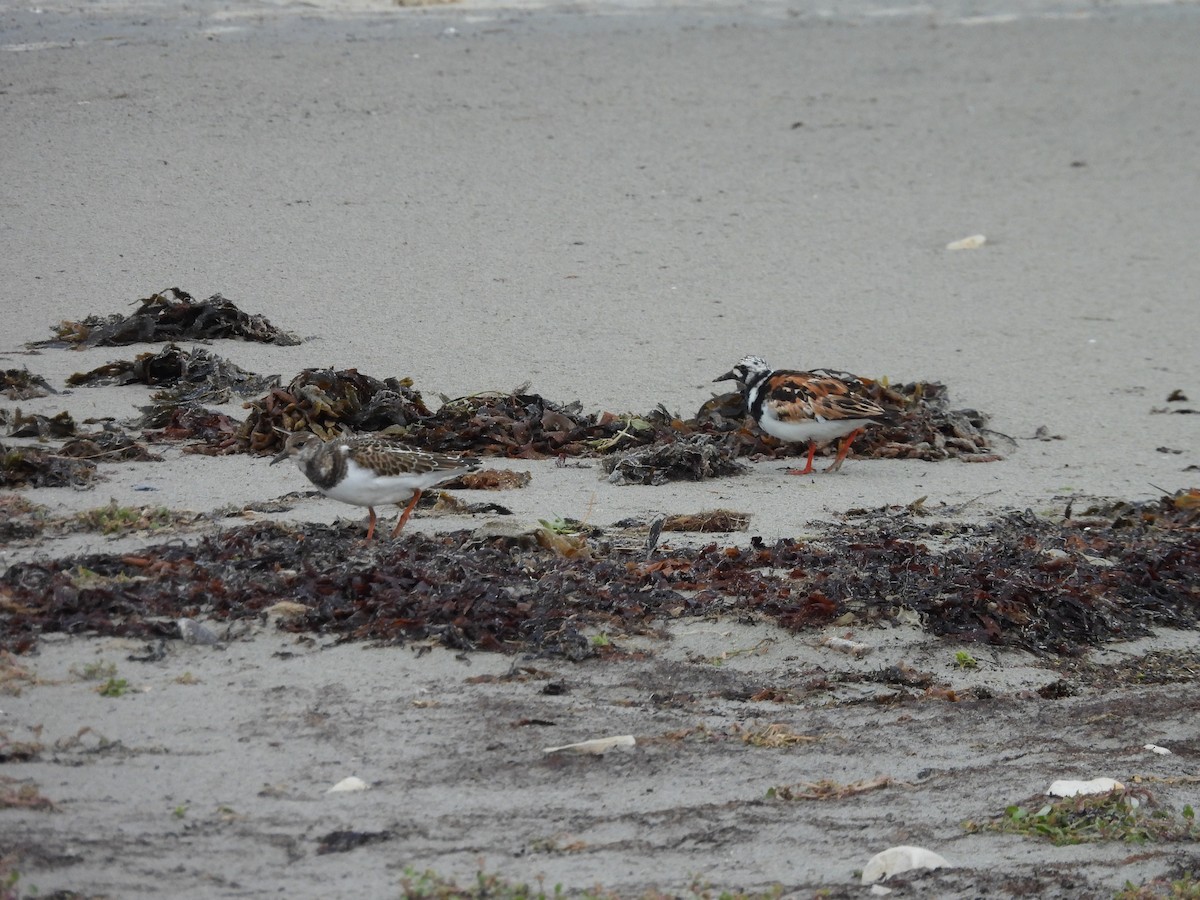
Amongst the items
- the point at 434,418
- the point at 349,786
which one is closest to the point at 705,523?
the point at 434,418

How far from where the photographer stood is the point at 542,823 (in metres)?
3.89

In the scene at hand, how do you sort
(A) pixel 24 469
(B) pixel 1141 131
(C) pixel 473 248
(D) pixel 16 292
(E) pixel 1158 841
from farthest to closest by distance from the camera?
(B) pixel 1141 131 < (C) pixel 473 248 < (D) pixel 16 292 < (A) pixel 24 469 < (E) pixel 1158 841

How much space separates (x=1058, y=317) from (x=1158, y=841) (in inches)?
279

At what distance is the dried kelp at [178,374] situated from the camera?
8203 mm

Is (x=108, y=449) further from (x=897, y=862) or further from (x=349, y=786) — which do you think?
(x=897, y=862)

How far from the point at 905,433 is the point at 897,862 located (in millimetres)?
4675

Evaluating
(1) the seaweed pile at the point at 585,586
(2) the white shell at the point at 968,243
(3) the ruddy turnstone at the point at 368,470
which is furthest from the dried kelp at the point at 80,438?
(2) the white shell at the point at 968,243

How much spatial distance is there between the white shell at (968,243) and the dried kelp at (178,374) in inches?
234

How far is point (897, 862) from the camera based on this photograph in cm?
386

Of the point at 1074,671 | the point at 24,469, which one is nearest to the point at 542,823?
the point at 1074,671

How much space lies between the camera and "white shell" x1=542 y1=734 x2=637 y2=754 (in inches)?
168

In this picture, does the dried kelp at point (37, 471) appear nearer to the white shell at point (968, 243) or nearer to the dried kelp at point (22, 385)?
the dried kelp at point (22, 385)

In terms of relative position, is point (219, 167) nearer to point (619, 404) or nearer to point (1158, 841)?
point (619, 404)

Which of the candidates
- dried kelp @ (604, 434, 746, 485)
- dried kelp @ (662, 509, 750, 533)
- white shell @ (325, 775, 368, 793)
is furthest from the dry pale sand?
dried kelp @ (662, 509, 750, 533)
